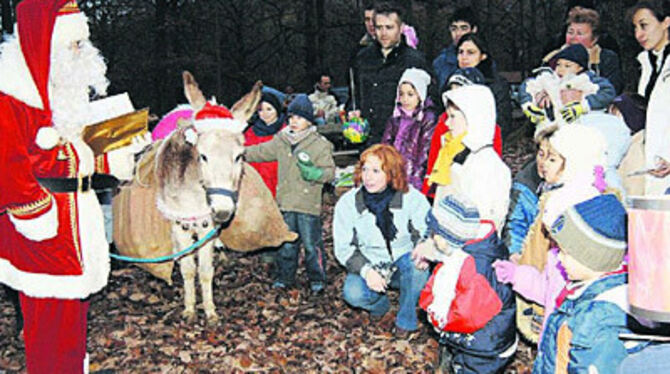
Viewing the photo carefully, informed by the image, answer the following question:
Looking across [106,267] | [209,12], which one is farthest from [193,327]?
[209,12]

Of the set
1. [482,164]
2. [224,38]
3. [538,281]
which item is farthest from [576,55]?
[224,38]

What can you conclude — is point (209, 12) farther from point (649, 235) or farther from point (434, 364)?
point (649, 235)

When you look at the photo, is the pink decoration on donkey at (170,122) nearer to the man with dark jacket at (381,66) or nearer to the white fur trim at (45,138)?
the man with dark jacket at (381,66)

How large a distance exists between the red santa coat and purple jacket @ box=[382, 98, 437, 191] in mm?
2811

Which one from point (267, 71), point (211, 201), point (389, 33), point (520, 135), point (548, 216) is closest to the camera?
point (548, 216)

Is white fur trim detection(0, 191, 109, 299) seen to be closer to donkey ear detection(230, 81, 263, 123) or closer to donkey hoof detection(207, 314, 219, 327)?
donkey ear detection(230, 81, 263, 123)

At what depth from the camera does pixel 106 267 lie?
3.99 m

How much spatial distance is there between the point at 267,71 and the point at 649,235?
24406 mm

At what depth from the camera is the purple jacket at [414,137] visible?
18.9 ft

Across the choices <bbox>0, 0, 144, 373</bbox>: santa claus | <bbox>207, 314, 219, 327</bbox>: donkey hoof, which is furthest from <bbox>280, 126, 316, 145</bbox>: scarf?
<bbox>0, 0, 144, 373</bbox>: santa claus

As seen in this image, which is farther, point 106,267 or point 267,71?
point 267,71

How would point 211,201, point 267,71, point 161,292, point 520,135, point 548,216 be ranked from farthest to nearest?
point 267,71
point 520,135
point 161,292
point 211,201
point 548,216

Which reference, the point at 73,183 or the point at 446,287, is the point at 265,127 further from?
the point at 446,287

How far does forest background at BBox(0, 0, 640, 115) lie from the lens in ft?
59.5
